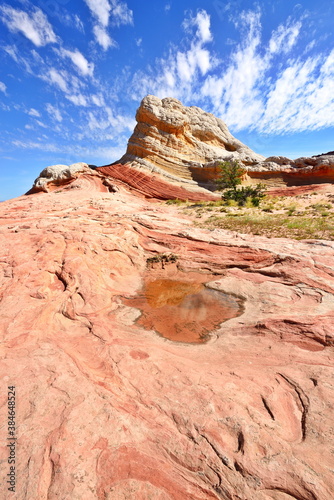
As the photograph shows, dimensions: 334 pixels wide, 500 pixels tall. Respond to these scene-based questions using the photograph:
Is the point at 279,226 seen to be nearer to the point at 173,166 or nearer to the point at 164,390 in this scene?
the point at 164,390

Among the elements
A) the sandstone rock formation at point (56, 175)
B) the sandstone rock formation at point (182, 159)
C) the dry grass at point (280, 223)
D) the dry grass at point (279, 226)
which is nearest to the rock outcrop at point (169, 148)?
the sandstone rock formation at point (182, 159)

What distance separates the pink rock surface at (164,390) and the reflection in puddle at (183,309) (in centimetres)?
39

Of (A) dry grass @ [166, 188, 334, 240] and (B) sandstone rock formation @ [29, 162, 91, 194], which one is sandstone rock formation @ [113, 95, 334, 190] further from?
(A) dry grass @ [166, 188, 334, 240]

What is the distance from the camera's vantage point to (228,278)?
9242mm

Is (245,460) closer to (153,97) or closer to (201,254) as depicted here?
(201,254)

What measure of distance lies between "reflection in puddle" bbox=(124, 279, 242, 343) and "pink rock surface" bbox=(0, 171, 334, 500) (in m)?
0.39

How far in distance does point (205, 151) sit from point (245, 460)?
42.7 meters

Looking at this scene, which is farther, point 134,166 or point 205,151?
point 205,151

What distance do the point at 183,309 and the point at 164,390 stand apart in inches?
142

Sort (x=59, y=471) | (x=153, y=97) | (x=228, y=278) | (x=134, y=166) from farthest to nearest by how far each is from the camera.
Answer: (x=153, y=97) < (x=134, y=166) < (x=228, y=278) < (x=59, y=471)

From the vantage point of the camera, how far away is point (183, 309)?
7.58m

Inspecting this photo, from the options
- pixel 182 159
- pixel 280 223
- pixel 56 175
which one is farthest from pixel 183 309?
pixel 182 159

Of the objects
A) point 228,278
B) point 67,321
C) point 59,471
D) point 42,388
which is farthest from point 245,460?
point 228,278

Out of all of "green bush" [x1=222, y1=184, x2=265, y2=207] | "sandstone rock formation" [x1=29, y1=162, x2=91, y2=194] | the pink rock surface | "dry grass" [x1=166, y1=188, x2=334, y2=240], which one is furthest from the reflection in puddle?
"sandstone rock formation" [x1=29, y1=162, x2=91, y2=194]
